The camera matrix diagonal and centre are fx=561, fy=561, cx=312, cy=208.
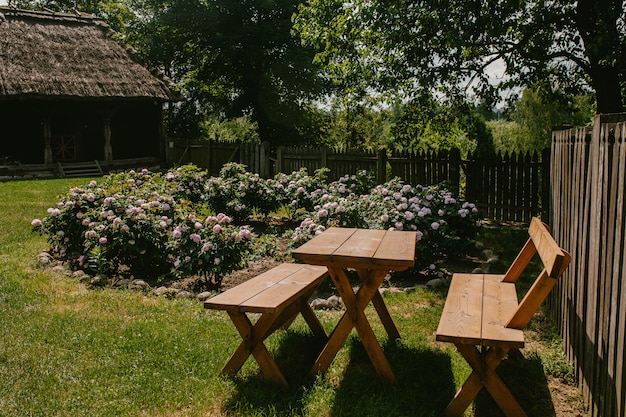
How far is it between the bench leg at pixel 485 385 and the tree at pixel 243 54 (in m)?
19.6

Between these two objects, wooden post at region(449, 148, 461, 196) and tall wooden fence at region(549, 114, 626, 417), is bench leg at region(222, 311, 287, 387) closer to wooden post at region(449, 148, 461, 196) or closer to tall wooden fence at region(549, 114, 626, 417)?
tall wooden fence at region(549, 114, 626, 417)

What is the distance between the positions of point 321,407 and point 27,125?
64.0 feet

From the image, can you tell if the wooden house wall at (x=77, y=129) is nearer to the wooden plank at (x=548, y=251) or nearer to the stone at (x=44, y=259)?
the stone at (x=44, y=259)

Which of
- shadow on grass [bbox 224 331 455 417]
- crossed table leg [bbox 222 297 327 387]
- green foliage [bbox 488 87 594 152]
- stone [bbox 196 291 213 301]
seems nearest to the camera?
shadow on grass [bbox 224 331 455 417]

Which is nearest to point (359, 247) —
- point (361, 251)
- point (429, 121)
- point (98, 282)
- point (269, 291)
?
A: point (361, 251)

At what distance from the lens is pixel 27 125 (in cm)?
1952

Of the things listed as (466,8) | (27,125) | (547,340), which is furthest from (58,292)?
(27,125)

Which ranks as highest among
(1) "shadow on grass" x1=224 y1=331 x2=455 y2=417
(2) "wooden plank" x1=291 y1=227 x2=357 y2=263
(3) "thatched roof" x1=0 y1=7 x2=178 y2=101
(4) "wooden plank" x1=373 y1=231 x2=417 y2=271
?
(3) "thatched roof" x1=0 y1=7 x2=178 y2=101

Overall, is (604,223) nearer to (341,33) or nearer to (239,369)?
(239,369)

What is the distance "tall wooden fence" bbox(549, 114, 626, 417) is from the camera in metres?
2.55

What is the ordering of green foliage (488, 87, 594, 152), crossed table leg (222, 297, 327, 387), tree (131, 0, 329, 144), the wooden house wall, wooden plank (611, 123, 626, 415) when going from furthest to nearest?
green foliage (488, 87, 594, 152), tree (131, 0, 329, 144), the wooden house wall, crossed table leg (222, 297, 327, 387), wooden plank (611, 123, 626, 415)

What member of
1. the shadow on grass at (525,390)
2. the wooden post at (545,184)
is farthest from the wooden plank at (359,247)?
the wooden post at (545,184)

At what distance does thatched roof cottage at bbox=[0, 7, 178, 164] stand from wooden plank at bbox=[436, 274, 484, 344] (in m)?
16.5

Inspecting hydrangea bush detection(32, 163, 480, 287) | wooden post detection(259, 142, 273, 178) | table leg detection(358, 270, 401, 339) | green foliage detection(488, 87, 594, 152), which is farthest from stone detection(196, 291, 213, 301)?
green foliage detection(488, 87, 594, 152)
